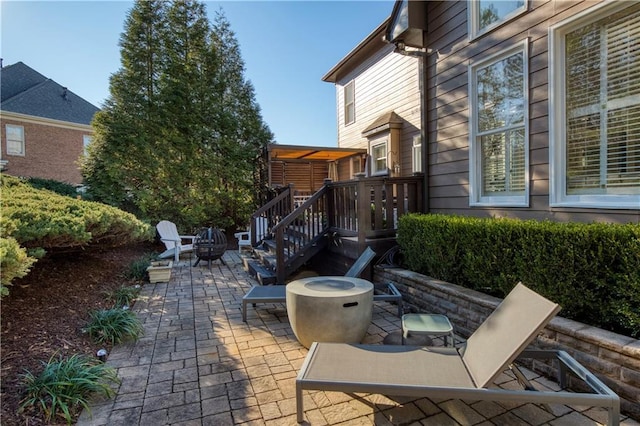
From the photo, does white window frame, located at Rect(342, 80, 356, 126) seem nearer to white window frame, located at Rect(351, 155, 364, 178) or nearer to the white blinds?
white window frame, located at Rect(351, 155, 364, 178)

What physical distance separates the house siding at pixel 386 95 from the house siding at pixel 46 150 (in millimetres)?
13133

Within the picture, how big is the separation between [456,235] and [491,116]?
1666mm

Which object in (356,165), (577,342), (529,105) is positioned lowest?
(577,342)

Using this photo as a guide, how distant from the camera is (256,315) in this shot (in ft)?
14.1

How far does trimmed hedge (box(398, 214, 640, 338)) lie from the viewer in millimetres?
2412

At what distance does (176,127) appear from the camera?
10312 millimetres

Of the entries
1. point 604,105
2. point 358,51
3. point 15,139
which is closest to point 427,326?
point 604,105

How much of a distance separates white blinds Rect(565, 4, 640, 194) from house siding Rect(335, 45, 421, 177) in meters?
3.68

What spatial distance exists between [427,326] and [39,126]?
2054cm

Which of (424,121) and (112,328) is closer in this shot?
(112,328)

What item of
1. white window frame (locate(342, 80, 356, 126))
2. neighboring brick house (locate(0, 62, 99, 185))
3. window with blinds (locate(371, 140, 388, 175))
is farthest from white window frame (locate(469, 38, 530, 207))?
neighboring brick house (locate(0, 62, 99, 185))

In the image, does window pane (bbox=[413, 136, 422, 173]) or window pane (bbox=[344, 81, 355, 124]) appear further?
window pane (bbox=[344, 81, 355, 124])

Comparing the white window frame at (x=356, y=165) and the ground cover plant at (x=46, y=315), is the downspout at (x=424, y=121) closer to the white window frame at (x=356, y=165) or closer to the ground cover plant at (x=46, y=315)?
the white window frame at (x=356, y=165)

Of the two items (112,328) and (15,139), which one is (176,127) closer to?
(112,328)
